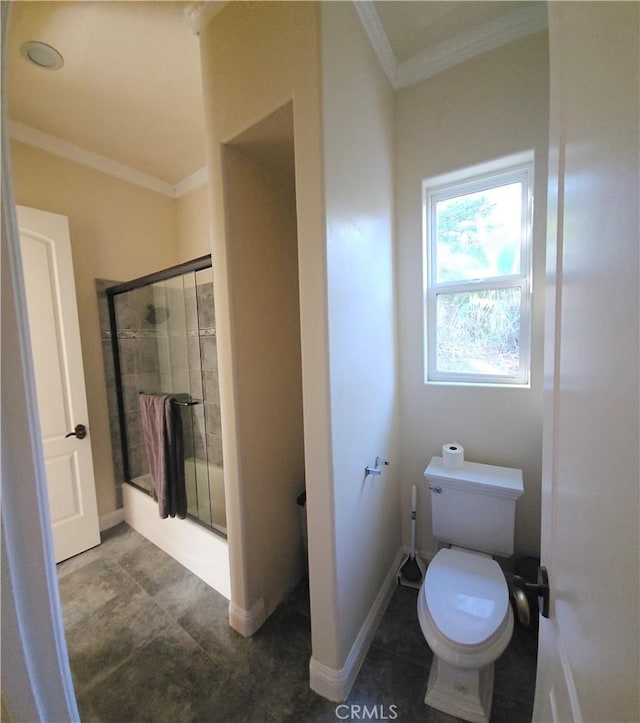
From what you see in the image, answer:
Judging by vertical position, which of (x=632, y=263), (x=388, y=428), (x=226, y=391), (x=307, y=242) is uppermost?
(x=307, y=242)

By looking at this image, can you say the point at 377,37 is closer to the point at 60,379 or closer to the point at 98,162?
the point at 98,162

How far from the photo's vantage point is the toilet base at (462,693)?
42.9 inches

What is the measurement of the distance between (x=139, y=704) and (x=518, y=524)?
191 centimetres

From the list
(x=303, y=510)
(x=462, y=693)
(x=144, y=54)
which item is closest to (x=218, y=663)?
(x=303, y=510)

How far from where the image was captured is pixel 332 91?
3.41 feet

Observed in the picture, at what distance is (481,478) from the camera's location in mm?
1467

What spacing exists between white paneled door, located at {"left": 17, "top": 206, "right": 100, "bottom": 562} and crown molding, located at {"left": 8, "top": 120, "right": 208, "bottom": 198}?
0.53m

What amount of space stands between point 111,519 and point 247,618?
160 cm

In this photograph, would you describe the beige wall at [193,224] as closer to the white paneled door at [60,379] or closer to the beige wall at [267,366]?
the white paneled door at [60,379]

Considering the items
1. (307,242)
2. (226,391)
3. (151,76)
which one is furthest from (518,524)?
(151,76)

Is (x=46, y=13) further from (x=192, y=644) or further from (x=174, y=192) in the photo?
(x=192, y=644)

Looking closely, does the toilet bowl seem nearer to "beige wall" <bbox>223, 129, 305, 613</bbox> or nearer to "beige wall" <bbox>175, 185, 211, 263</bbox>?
"beige wall" <bbox>223, 129, 305, 613</bbox>

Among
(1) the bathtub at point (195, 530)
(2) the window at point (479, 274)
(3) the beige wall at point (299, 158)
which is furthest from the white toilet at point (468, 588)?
(1) the bathtub at point (195, 530)
